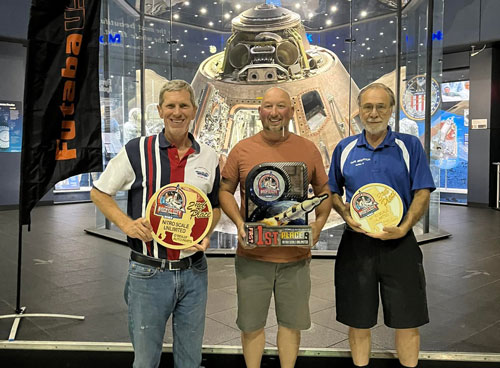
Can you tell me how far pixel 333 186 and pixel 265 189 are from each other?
436 millimetres

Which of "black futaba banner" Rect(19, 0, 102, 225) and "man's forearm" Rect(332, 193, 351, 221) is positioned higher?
"black futaba banner" Rect(19, 0, 102, 225)

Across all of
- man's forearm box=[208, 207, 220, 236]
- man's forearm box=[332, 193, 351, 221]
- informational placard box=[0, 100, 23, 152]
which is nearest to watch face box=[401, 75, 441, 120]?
man's forearm box=[332, 193, 351, 221]

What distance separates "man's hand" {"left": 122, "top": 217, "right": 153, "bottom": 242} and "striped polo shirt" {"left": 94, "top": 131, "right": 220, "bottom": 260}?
0.23ft

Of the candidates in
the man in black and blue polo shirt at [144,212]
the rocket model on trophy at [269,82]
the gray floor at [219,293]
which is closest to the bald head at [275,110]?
the man in black and blue polo shirt at [144,212]

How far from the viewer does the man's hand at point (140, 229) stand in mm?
1708

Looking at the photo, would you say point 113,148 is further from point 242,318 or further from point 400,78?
point 242,318

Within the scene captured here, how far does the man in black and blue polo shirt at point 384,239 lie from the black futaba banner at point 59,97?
171 centimetres

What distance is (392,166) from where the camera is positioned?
2.02m

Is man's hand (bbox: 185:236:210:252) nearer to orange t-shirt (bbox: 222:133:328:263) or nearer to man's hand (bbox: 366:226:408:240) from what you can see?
orange t-shirt (bbox: 222:133:328:263)

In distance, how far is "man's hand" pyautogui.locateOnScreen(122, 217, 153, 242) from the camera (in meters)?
1.71

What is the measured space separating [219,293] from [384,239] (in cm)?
231

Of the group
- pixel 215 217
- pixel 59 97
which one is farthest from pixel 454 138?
pixel 215 217

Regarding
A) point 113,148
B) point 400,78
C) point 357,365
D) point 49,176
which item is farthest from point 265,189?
point 113,148

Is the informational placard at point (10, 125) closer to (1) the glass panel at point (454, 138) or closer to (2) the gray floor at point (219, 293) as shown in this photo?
(2) the gray floor at point (219, 293)
